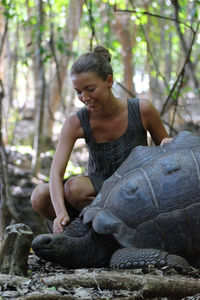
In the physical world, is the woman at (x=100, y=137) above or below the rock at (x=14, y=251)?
above

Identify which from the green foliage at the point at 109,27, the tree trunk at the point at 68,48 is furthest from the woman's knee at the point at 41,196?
the tree trunk at the point at 68,48

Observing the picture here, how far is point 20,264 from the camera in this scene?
2373 mm

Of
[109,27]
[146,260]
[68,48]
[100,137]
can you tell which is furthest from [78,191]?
[68,48]

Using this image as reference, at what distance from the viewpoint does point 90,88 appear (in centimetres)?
297

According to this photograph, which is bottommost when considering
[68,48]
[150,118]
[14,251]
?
[14,251]

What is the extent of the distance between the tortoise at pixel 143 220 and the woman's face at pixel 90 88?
1.79ft

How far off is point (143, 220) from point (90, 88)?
3.15 feet

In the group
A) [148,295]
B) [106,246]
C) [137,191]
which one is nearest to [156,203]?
[137,191]

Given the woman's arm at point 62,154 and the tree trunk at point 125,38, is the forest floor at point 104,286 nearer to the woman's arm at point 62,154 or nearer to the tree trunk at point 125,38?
the woman's arm at point 62,154

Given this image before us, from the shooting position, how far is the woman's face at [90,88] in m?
2.96

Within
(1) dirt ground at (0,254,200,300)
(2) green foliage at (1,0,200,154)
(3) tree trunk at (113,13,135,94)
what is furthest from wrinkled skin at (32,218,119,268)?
(3) tree trunk at (113,13,135,94)

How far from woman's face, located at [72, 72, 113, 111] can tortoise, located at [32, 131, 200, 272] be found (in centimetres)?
55

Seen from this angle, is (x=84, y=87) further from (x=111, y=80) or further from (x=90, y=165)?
(x=90, y=165)

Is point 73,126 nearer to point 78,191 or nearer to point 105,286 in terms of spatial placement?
point 78,191
